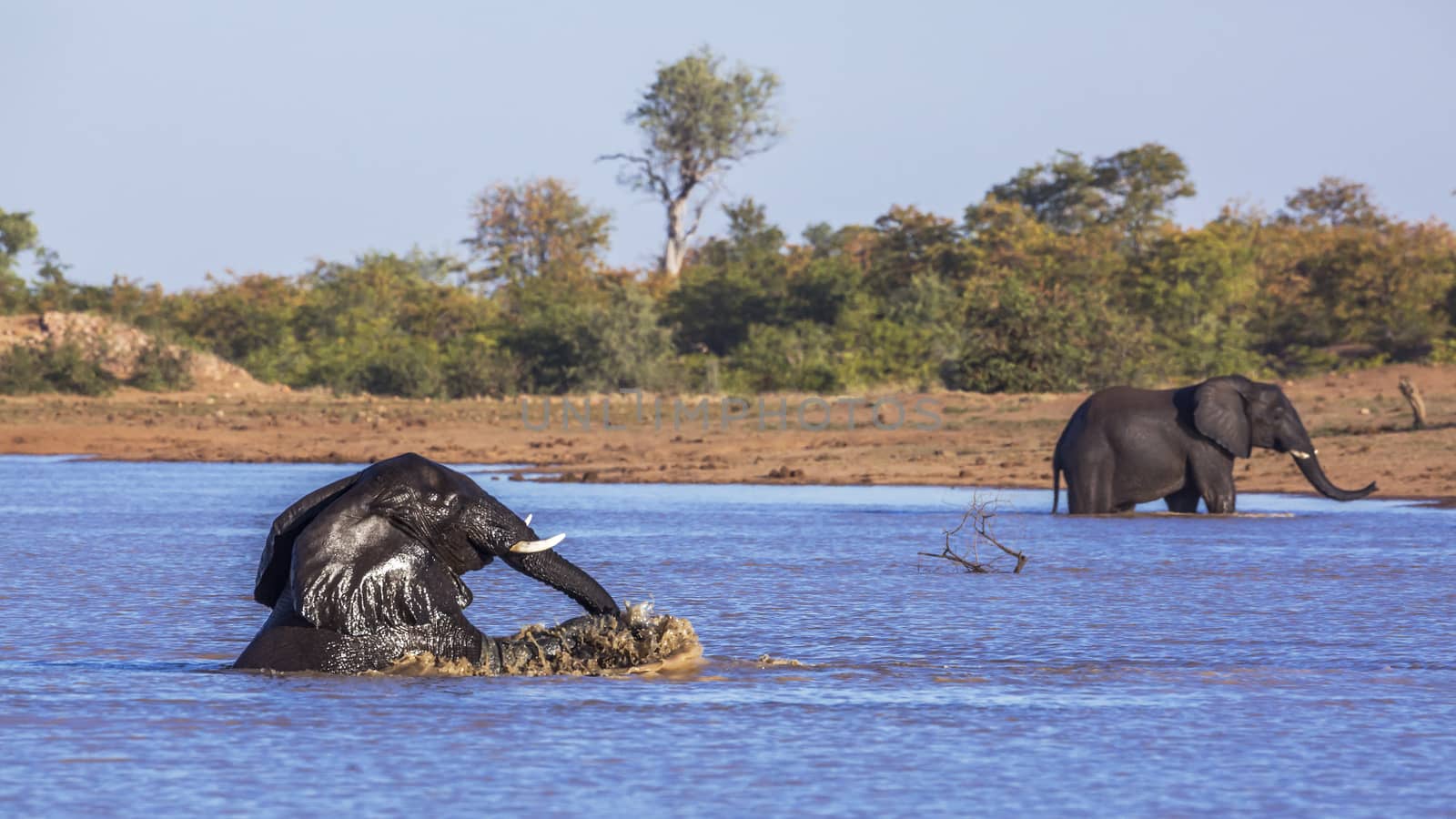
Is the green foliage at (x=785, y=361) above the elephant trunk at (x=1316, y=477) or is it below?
above

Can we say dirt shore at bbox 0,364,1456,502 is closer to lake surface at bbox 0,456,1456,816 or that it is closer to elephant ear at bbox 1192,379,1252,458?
elephant ear at bbox 1192,379,1252,458

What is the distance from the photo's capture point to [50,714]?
7.89m

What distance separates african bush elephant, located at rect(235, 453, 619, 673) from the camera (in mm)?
7785

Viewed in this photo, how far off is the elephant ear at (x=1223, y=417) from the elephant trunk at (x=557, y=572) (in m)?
12.0

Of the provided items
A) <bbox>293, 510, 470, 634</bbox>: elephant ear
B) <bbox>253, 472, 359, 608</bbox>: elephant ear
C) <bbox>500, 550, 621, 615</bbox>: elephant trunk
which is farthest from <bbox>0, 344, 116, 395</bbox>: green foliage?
<bbox>500, 550, 621, 615</bbox>: elephant trunk

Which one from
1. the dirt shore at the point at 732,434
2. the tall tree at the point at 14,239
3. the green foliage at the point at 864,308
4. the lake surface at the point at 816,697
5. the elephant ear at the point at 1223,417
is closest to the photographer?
the lake surface at the point at 816,697

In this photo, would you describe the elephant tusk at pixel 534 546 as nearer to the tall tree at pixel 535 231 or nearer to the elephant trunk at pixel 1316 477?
the elephant trunk at pixel 1316 477

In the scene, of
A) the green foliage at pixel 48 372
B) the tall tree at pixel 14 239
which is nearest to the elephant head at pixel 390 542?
the green foliage at pixel 48 372

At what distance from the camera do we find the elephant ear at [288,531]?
25.9 feet

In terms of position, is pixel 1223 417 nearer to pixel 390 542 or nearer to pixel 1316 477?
pixel 1316 477

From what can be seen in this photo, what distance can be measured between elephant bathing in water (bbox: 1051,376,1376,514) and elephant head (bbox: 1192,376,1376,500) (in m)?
0.01

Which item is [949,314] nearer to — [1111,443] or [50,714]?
[1111,443]

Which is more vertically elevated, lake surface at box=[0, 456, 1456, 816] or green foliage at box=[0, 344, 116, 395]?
green foliage at box=[0, 344, 116, 395]

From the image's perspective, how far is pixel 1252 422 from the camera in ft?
64.4
